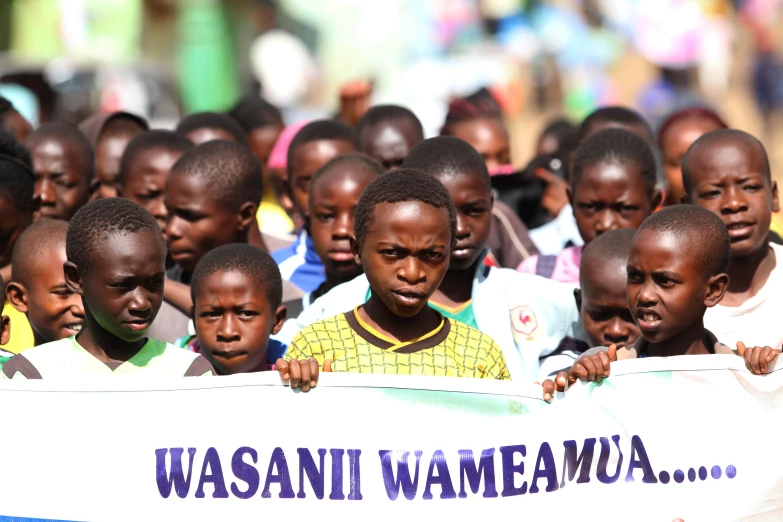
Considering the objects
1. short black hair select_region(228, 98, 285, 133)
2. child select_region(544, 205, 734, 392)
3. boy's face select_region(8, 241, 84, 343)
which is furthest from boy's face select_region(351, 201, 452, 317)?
short black hair select_region(228, 98, 285, 133)

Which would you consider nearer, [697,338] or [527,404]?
[527,404]

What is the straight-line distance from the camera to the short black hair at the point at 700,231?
452cm

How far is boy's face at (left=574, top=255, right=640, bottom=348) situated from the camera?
514cm

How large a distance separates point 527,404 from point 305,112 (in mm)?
11296

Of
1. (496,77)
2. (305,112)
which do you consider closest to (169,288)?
(305,112)

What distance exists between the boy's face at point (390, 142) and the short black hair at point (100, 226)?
3007 millimetres

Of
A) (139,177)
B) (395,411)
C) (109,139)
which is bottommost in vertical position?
(395,411)

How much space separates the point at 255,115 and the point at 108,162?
2135mm

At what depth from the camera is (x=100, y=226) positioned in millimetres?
4430

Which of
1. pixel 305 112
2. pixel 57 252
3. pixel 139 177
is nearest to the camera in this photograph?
pixel 57 252

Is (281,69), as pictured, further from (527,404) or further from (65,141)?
(527,404)

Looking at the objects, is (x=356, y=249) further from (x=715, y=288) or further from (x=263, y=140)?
(x=263, y=140)

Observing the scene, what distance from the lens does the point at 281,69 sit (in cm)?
1597

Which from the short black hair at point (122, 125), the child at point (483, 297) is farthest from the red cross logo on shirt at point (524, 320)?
the short black hair at point (122, 125)
